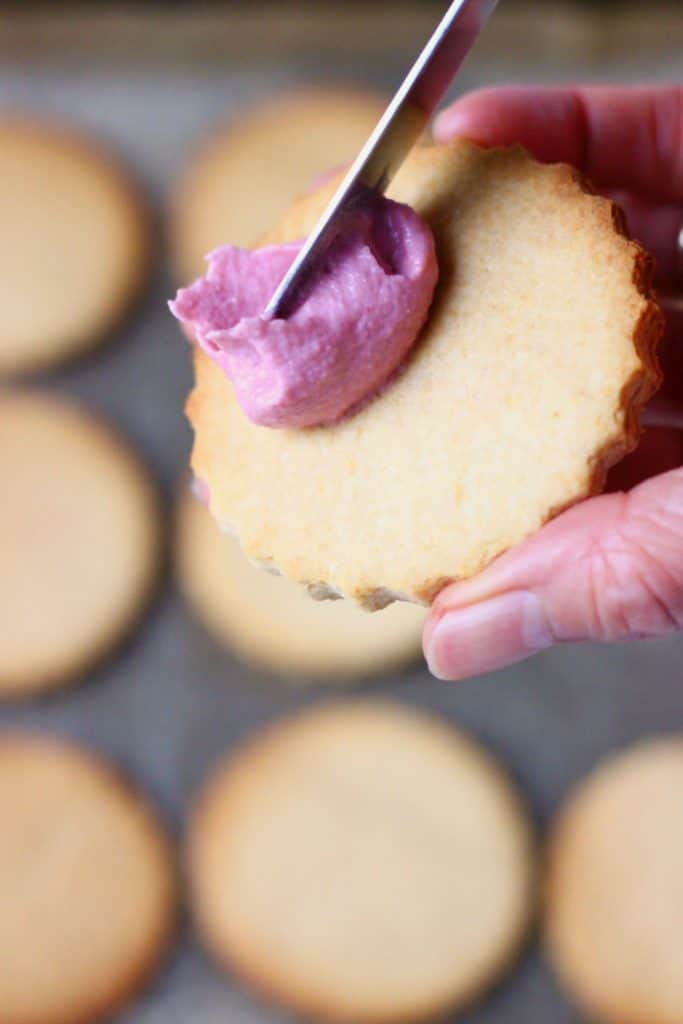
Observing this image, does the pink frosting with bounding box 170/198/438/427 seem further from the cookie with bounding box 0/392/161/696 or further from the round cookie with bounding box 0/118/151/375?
the round cookie with bounding box 0/118/151/375

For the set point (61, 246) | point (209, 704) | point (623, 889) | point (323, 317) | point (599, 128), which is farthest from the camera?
point (61, 246)

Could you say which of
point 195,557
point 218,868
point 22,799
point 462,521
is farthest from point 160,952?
point 462,521

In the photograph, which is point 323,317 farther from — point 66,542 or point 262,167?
point 262,167

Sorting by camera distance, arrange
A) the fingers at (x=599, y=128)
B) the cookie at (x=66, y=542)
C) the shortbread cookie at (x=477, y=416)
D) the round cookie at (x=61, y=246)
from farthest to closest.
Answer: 1. the round cookie at (x=61, y=246)
2. the cookie at (x=66, y=542)
3. the fingers at (x=599, y=128)
4. the shortbread cookie at (x=477, y=416)

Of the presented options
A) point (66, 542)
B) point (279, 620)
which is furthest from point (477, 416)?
point (66, 542)

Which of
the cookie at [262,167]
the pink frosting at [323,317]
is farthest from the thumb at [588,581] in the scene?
the cookie at [262,167]

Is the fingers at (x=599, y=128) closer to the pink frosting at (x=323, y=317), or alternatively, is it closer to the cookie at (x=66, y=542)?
the pink frosting at (x=323, y=317)

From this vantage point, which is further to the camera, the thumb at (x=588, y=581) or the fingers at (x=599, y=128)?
the fingers at (x=599, y=128)

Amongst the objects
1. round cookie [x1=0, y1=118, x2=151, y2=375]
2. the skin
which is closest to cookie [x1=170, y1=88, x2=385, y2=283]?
round cookie [x1=0, y1=118, x2=151, y2=375]
